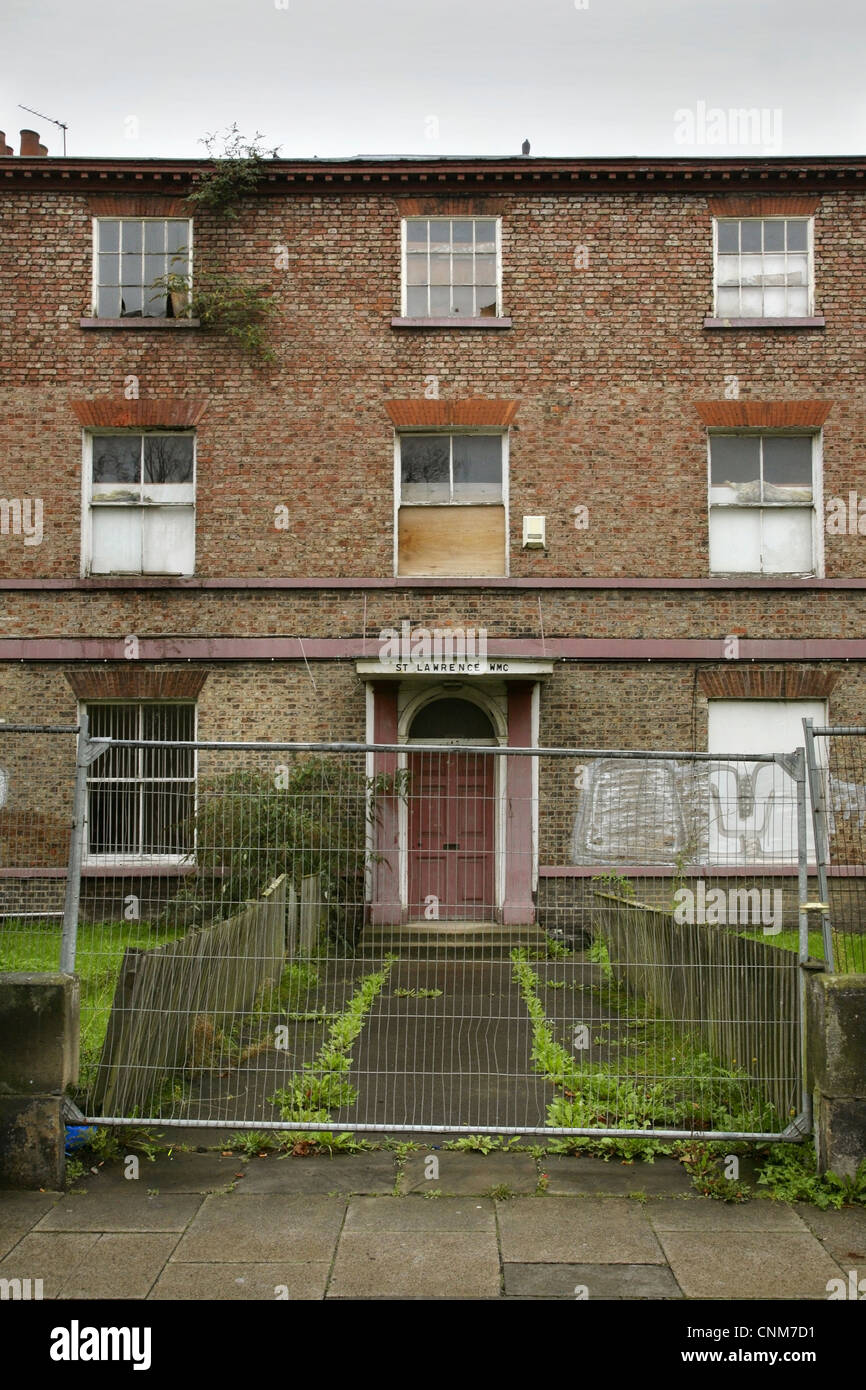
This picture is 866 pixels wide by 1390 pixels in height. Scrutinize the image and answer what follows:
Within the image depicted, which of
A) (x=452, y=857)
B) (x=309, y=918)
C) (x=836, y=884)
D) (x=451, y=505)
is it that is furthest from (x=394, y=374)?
(x=836, y=884)

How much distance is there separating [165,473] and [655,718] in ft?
23.8

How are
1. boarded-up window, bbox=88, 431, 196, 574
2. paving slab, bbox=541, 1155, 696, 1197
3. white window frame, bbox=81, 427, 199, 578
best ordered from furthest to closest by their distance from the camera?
boarded-up window, bbox=88, 431, 196, 574
white window frame, bbox=81, 427, 199, 578
paving slab, bbox=541, 1155, 696, 1197

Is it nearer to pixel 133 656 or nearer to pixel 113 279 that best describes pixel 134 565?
pixel 133 656

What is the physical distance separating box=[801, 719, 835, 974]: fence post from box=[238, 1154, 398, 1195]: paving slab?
2.59 meters

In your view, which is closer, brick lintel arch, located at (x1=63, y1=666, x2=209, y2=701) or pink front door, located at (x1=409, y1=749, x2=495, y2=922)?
pink front door, located at (x1=409, y1=749, x2=495, y2=922)

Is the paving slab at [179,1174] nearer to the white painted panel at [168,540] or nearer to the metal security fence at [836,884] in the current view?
the metal security fence at [836,884]

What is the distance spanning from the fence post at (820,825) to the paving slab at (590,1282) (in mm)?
2041

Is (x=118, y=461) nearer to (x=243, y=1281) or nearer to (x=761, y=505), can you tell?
(x=761, y=505)

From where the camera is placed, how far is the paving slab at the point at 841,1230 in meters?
5.09

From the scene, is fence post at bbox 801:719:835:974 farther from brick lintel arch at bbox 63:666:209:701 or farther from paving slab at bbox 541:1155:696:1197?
brick lintel arch at bbox 63:666:209:701

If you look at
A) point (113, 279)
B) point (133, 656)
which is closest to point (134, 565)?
point (133, 656)

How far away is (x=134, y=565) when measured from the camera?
612 inches

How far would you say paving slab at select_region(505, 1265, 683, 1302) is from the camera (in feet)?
15.5

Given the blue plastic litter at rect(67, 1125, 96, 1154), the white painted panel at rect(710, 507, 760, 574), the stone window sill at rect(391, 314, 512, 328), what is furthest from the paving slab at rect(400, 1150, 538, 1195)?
the stone window sill at rect(391, 314, 512, 328)
